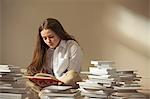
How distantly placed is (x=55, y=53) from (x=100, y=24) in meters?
1.49

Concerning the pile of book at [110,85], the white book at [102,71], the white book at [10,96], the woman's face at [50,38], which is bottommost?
the white book at [10,96]

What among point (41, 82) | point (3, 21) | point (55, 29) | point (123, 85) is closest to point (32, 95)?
point (41, 82)

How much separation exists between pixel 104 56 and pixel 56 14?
824 mm

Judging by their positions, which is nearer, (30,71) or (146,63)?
(30,71)

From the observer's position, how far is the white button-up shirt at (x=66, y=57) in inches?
95.3

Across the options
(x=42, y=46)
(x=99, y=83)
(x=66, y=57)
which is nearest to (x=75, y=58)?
(x=66, y=57)

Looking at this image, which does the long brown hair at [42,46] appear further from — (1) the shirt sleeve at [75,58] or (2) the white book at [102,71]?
(2) the white book at [102,71]

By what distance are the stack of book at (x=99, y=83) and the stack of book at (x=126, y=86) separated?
0.03 m

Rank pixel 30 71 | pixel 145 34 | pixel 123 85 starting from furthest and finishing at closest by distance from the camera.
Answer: pixel 145 34, pixel 30 71, pixel 123 85

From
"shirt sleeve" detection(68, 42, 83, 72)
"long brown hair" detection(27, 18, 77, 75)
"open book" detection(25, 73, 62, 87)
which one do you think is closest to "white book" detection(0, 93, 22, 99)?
"open book" detection(25, 73, 62, 87)

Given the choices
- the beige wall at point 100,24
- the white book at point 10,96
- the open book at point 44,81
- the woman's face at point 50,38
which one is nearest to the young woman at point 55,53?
the woman's face at point 50,38

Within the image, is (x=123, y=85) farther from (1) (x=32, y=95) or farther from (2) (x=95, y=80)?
(1) (x=32, y=95)

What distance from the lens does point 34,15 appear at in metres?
4.00

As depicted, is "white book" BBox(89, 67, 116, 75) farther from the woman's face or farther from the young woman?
the woman's face
